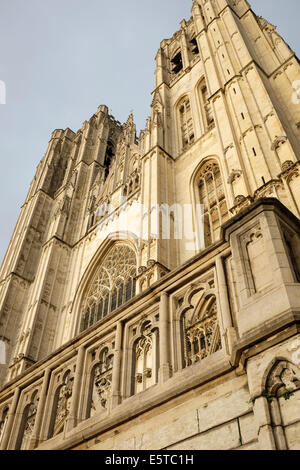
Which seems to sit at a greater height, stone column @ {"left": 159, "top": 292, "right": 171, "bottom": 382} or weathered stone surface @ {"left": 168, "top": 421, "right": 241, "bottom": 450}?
stone column @ {"left": 159, "top": 292, "right": 171, "bottom": 382}

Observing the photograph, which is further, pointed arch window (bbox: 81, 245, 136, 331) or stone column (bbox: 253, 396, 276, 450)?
pointed arch window (bbox: 81, 245, 136, 331)

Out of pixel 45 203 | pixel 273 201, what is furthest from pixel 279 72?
pixel 45 203

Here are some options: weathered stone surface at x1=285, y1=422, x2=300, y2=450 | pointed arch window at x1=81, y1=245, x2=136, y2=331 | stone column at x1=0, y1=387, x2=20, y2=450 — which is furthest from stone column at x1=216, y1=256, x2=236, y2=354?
pointed arch window at x1=81, y1=245, x2=136, y2=331

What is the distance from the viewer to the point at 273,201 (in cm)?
469

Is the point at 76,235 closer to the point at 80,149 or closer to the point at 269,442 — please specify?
the point at 80,149

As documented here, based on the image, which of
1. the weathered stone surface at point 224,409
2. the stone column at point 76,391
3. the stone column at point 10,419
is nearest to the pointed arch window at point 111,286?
the stone column at point 10,419

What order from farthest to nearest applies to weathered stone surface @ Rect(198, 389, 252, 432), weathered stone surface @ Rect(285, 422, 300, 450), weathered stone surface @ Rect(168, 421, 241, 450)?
weathered stone surface @ Rect(198, 389, 252, 432) < weathered stone surface @ Rect(168, 421, 241, 450) < weathered stone surface @ Rect(285, 422, 300, 450)

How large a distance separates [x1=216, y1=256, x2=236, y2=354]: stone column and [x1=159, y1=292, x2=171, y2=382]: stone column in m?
0.72

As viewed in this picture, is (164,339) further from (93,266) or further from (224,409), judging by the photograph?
(93,266)

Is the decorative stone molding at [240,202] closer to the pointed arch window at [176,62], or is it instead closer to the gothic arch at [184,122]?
the gothic arch at [184,122]

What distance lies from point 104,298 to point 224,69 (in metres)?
8.90

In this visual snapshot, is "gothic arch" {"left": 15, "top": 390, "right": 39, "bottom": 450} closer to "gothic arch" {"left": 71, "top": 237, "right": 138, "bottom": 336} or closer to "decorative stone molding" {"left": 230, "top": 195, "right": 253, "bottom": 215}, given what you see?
"decorative stone molding" {"left": 230, "top": 195, "right": 253, "bottom": 215}

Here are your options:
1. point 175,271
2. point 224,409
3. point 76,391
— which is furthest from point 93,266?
point 224,409

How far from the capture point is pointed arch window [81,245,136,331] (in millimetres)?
14481
